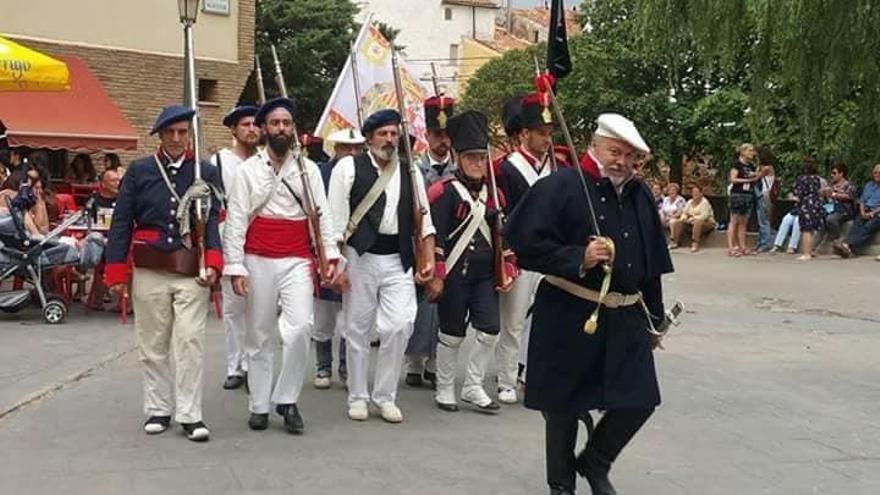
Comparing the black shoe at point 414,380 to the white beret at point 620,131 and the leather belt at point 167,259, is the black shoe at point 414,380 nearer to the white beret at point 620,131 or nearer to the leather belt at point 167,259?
the leather belt at point 167,259

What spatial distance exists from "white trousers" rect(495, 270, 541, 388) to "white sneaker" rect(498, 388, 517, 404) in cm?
3

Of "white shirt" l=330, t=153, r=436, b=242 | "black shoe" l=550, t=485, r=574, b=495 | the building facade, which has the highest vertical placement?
the building facade

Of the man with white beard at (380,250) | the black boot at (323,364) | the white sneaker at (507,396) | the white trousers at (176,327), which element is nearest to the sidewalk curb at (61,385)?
the white trousers at (176,327)

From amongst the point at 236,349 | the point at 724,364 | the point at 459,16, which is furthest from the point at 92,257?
the point at 459,16

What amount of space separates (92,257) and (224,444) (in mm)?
6307

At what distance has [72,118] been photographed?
68.3ft

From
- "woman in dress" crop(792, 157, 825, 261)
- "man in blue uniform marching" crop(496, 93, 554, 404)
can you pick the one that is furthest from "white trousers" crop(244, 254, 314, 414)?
"woman in dress" crop(792, 157, 825, 261)

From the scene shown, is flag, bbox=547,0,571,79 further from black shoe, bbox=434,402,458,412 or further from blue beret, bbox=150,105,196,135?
blue beret, bbox=150,105,196,135

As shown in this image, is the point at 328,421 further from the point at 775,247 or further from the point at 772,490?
the point at 775,247

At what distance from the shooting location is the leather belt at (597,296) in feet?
17.7

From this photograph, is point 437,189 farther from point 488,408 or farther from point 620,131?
point 620,131

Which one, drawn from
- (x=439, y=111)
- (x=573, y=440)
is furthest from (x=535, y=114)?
(x=573, y=440)

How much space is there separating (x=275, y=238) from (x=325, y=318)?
2120 millimetres

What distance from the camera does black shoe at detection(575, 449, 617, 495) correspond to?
5559mm
